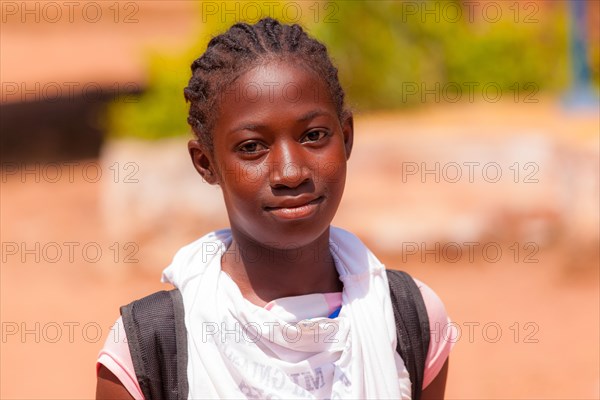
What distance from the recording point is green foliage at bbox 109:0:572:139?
828 cm

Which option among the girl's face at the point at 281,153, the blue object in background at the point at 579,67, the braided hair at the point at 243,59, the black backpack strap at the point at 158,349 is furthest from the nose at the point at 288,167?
the blue object in background at the point at 579,67

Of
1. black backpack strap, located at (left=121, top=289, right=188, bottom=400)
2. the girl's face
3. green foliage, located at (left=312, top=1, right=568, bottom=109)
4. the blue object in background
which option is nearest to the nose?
the girl's face

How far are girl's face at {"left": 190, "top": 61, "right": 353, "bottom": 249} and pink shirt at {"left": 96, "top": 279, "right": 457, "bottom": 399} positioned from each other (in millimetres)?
144

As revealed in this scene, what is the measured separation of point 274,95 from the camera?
6.61 feet

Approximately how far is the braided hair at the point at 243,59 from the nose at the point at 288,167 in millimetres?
196

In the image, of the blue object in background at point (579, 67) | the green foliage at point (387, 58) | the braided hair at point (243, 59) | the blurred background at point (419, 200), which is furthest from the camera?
the blue object in background at point (579, 67)

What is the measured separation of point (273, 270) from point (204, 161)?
12.1 inches

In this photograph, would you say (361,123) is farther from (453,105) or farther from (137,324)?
(137,324)

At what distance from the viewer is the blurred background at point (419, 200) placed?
5.81 meters

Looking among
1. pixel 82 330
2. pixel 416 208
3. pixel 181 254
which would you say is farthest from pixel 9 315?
pixel 181 254

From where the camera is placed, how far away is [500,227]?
705 cm

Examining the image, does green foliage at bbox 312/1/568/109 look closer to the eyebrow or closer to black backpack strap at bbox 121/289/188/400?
the eyebrow

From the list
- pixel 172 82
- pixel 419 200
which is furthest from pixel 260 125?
pixel 172 82

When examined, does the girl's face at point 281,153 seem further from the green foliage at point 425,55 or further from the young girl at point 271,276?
the green foliage at point 425,55
